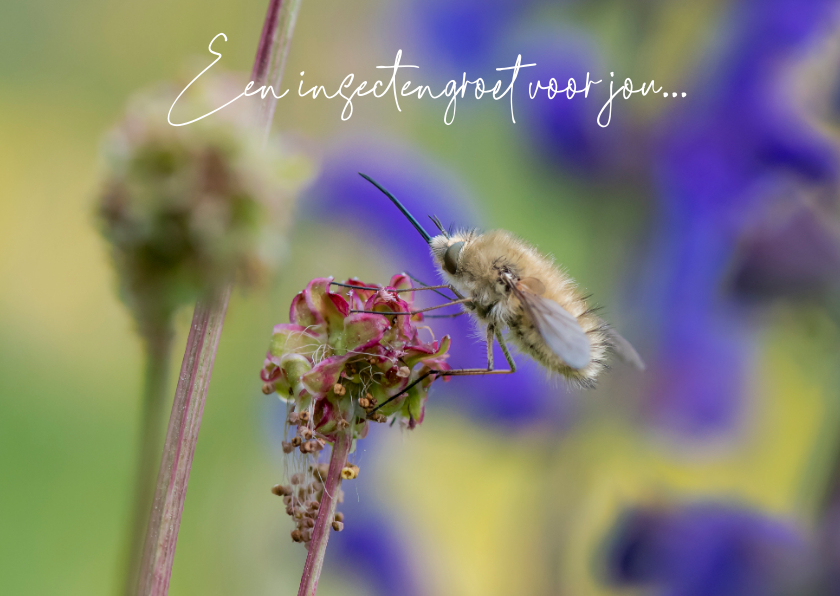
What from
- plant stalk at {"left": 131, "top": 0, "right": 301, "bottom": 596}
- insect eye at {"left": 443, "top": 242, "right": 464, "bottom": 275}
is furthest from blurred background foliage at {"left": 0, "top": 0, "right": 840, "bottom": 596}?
plant stalk at {"left": 131, "top": 0, "right": 301, "bottom": 596}

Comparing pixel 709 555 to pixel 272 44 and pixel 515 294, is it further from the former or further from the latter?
pixel 272 44

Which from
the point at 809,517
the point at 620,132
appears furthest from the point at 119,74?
the point at 809,517

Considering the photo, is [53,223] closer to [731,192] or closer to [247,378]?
[247,378]

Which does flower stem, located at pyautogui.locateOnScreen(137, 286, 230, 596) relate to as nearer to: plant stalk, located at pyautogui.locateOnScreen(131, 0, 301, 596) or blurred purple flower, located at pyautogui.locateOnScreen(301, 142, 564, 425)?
plant stalk, located at pyautogui.locateOnScreen(131, 0, 301, 596)

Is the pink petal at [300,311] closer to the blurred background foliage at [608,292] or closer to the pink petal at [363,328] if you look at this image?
the pink petal at [363,328]

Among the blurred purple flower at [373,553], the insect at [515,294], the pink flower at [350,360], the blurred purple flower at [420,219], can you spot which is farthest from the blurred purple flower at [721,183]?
the pink flower at [350,360]
